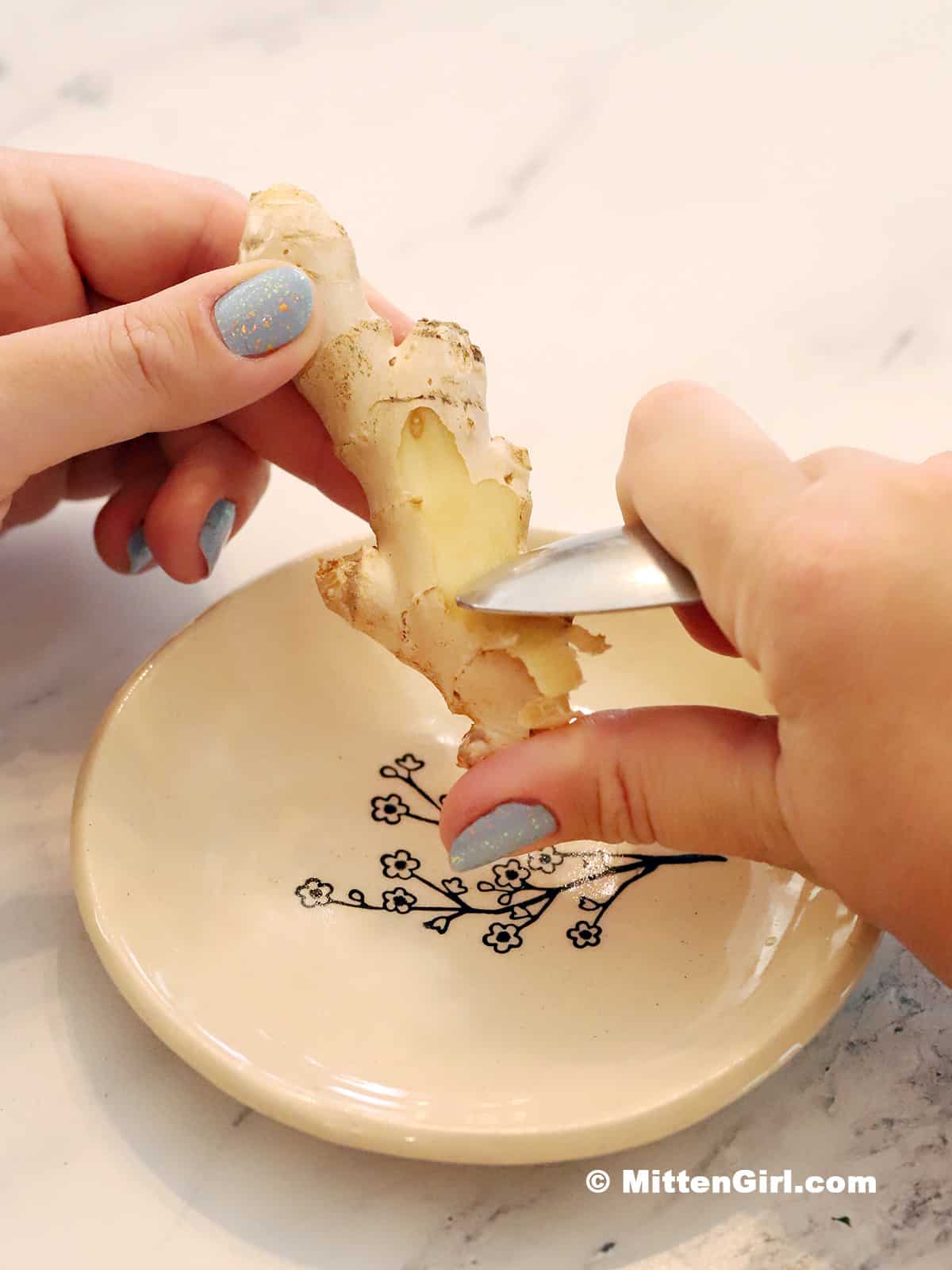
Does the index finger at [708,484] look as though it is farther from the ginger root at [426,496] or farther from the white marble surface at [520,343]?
the white marble surface at [520,343]

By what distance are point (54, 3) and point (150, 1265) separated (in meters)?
1.60

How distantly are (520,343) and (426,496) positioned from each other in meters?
0.53

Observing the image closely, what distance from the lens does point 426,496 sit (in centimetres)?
72

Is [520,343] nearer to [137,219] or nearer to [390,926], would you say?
[137,219]

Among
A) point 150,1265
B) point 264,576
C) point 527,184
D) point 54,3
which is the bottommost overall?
point 150,1265

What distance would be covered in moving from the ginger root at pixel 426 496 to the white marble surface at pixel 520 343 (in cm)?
25

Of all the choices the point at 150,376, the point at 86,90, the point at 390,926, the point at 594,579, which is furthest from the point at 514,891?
the point at 86,90

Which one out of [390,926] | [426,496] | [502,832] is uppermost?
[426,496]

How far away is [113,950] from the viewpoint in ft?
2.08

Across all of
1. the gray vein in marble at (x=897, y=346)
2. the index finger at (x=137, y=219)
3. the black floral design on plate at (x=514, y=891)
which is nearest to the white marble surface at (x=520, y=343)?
the gray vein in marble at (x=897, y=346)

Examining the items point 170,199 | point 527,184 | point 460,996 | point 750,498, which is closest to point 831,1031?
point 460,996

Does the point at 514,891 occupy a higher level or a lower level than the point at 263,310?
lower

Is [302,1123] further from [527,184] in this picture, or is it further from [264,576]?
[527,184]

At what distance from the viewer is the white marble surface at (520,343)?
598 millimetres
